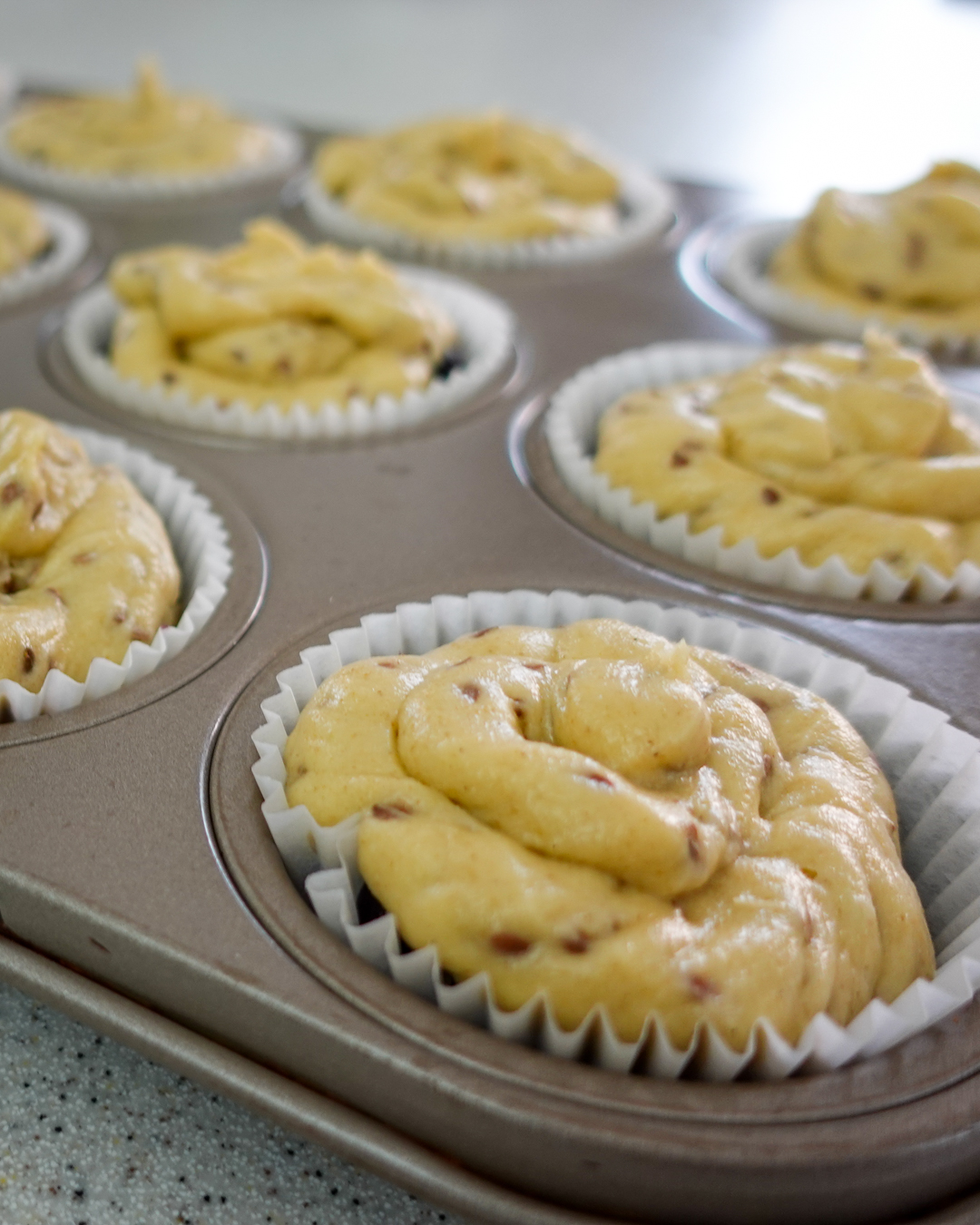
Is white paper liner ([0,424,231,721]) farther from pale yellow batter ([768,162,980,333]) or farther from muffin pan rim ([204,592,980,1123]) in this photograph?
pale yellow batter ([768,162,980,333])

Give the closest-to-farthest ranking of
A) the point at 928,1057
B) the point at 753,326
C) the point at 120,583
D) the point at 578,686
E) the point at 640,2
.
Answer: the point at 928,1057
the point at 578,686
the point at 120,583
the point at 753,326
the point at 640,2

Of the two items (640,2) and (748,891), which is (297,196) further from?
(640,2)

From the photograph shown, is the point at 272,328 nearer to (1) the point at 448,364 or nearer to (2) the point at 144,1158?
(1) the point at 448,364

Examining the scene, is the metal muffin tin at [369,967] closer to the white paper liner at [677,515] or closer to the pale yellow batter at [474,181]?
the white paper liner at [677,515]

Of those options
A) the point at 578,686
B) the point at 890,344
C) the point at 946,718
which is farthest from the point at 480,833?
the point at 890,344

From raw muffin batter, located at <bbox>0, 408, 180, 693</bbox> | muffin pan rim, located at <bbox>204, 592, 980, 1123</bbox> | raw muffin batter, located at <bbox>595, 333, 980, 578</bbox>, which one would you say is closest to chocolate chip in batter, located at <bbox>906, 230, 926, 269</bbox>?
raw muffin batter, located at <bbox>595, 333, 980, 578</bbox>

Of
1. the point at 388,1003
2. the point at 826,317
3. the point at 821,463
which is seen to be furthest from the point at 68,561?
the point at 826,317

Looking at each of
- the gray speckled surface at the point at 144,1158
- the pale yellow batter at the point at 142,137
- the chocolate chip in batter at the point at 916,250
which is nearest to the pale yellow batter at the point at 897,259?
the chocolate chip in batter at the point at 916,250
